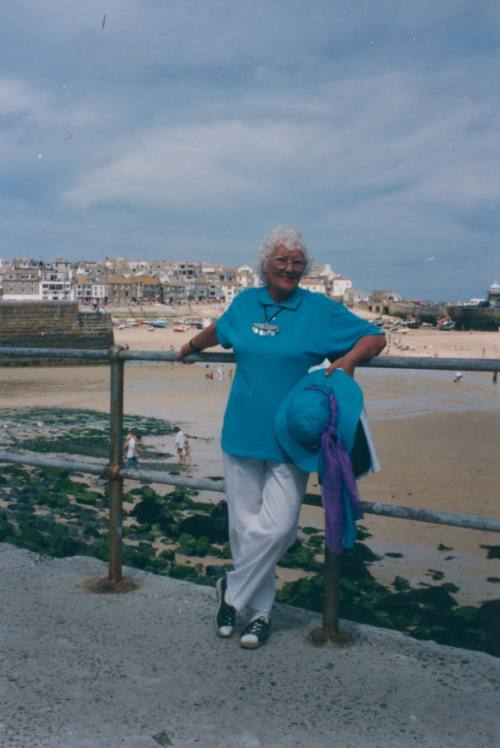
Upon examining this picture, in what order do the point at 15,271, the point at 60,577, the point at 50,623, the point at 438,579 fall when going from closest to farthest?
the point at 50,623, the point at 60,577, the point at 438,579, the point at 15,271

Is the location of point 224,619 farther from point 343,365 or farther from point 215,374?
point 215,374

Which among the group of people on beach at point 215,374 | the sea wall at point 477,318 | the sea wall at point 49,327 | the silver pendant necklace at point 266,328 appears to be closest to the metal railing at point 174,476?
the silver pendant necklace at point 266,328

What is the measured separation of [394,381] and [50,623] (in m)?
32.6

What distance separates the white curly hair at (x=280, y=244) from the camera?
2.95 meters

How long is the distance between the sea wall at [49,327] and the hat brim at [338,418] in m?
35.4

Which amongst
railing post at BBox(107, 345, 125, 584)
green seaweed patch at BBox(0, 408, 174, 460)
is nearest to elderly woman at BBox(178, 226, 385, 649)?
railing post at BBox(107, 345, 125, 584)

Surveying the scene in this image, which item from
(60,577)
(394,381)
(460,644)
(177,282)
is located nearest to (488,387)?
(394,381)

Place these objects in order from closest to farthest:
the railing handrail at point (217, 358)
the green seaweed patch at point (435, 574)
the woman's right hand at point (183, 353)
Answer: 1. the railing handrail at point (217, 358)
2. the woman's right hand at point (183, 353)
3. the green seaweed patch at point (435, 574)

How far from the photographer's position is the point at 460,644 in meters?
5.91

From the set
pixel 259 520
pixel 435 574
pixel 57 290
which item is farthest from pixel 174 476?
pixel 57 290

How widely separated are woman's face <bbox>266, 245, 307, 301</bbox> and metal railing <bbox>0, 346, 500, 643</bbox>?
1.28 feet

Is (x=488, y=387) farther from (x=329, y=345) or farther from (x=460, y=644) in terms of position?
(x=329, y=345)

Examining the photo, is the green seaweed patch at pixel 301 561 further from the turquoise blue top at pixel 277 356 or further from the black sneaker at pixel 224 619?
the turquoise blue top at pixel 277 356

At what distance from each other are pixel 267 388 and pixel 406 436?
703 inches
